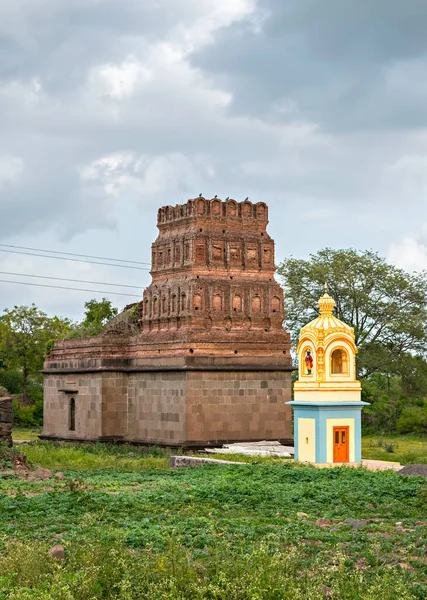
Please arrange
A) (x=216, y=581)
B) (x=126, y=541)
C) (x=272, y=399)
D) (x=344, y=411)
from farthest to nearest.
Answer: (x=272, y=399)
(x=344, y=411)
(x=126, y=541)
(x=216, y=581)

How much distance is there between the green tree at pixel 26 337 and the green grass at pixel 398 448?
2280 cm

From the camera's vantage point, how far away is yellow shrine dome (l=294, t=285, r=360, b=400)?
95.7 feet

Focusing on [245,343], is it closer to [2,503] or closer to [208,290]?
[208,290]

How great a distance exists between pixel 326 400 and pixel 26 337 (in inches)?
1409

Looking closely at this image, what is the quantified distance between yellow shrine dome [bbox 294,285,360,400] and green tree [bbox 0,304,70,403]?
32300mm

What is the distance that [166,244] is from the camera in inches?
1459

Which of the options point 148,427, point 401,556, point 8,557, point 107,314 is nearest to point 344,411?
point 148,427

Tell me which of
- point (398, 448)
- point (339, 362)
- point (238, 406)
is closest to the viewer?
point (339, 362)

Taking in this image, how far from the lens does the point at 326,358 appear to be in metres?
29.4

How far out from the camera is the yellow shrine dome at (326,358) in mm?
29172

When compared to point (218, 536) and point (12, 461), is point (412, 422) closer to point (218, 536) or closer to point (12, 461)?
point (12, 461)

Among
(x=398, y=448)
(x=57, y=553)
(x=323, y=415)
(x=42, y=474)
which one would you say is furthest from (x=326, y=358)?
(x=57, y=553)

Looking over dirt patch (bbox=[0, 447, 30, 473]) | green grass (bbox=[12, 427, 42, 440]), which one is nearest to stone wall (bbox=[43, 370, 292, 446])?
green grass (bbox=[12, 427, 42, 440])

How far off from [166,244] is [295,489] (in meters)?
17.4
